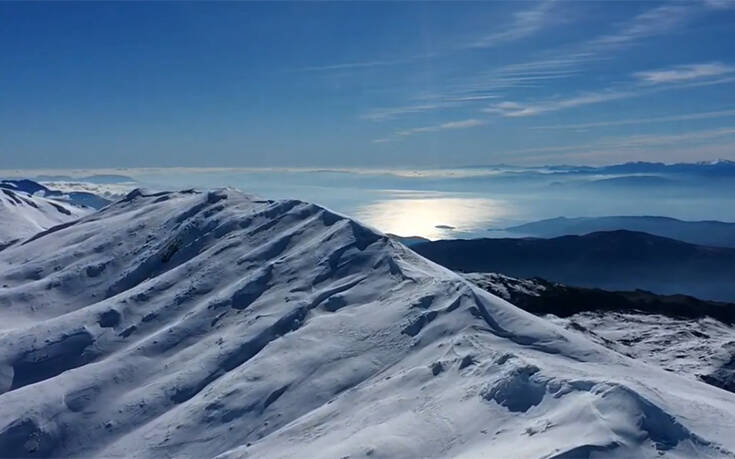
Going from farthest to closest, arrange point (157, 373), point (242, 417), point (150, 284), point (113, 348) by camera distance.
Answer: point (150, 284)
point (113, 348)
point (157, 373)
point (242, 417)

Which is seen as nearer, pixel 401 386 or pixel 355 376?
pixel 401 386

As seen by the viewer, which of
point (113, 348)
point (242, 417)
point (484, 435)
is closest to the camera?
point (484, 435)

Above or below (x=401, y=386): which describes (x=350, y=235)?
above

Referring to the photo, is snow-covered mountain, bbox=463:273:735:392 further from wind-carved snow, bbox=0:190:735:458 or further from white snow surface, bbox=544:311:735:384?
wind-carved snow, bbox=0:190:735:458

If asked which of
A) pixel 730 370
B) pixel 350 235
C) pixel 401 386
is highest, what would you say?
pixel 350 235

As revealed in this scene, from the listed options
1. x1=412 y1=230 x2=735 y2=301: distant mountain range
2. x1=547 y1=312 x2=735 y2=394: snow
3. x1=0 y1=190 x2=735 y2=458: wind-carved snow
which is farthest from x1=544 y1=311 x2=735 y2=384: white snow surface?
x1=412 y1=230 x2=735 y2=301: distant mountain range

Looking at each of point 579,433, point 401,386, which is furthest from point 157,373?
point 579,433

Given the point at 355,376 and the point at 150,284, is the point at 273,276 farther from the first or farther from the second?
the point at 355,376
